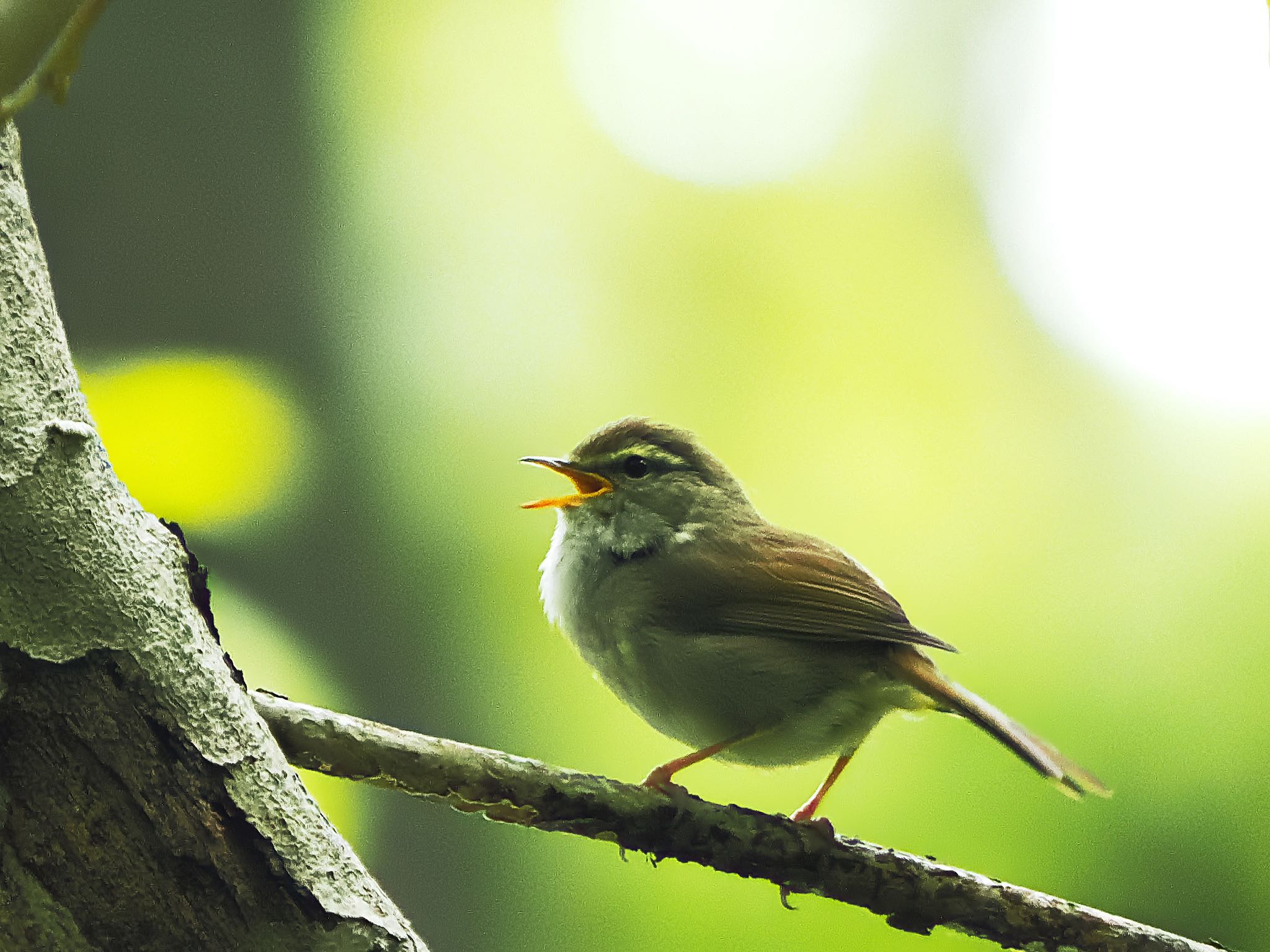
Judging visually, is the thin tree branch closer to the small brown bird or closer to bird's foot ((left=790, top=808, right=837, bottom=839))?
bird's foot ((left=790, top=808, right=837, bottom=839))

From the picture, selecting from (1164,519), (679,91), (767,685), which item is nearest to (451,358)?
(679,91)

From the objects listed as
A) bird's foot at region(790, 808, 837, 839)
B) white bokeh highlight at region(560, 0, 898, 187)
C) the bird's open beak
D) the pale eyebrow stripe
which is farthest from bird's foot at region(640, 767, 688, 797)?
white bokeh highlight at region(560, 0, 898, 187)

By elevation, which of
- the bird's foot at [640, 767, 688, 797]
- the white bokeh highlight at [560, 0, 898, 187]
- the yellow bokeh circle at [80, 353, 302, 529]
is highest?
the white bokeh highlight at [560, 0, 898, 187]

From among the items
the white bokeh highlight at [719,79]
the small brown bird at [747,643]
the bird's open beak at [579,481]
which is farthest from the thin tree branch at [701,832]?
the white bokeh highlight at [719,79]

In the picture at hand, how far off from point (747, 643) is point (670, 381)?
2349 millimetres

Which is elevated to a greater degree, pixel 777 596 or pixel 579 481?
pixel 579 481

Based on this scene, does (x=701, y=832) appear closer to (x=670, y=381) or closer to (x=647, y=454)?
(x=647, y=454)

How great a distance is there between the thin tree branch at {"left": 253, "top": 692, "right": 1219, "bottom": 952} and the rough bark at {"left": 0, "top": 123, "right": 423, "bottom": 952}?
0.28 m

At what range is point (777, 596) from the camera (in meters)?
2.08

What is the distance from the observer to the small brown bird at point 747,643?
1.98 meters

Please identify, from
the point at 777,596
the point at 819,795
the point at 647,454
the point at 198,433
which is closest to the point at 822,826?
the point at 819,795

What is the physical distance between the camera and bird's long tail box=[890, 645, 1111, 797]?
1.75 m

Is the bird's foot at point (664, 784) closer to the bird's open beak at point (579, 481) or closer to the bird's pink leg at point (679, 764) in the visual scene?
the bird's pink leg at point (679, 764)

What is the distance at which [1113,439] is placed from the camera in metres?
4.27
